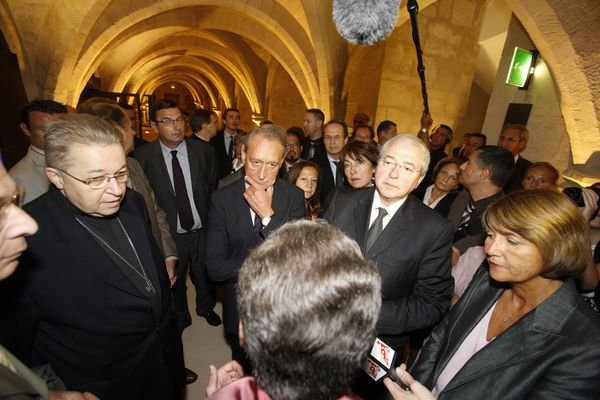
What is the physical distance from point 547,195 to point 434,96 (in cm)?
896

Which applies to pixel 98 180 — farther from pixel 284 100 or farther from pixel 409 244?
pixel 284 100

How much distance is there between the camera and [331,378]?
833 mm

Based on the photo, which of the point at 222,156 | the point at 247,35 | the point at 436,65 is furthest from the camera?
the point at 247,35

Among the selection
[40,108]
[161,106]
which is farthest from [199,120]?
[40,108]

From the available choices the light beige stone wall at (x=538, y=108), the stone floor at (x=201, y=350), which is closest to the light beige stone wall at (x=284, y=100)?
the light beige stone wall at (x=538, y=108)

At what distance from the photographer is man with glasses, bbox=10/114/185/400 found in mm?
1430

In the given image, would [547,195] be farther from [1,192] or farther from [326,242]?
[1,192]

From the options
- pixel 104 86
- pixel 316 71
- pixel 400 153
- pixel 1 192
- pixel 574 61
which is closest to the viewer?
pixel 1 192

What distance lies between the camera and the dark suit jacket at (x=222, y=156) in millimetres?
6105

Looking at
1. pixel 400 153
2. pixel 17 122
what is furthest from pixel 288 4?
pixel 400 153

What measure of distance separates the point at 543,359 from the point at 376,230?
3.29 ft

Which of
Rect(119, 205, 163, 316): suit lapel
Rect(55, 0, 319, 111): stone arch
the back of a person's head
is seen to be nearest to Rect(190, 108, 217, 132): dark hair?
Rect(119, 205, 163, 316): suit lapel

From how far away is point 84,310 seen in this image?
1.47 meters

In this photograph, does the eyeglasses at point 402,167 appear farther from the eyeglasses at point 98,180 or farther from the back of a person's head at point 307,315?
the eyeglasses at point 98,180
